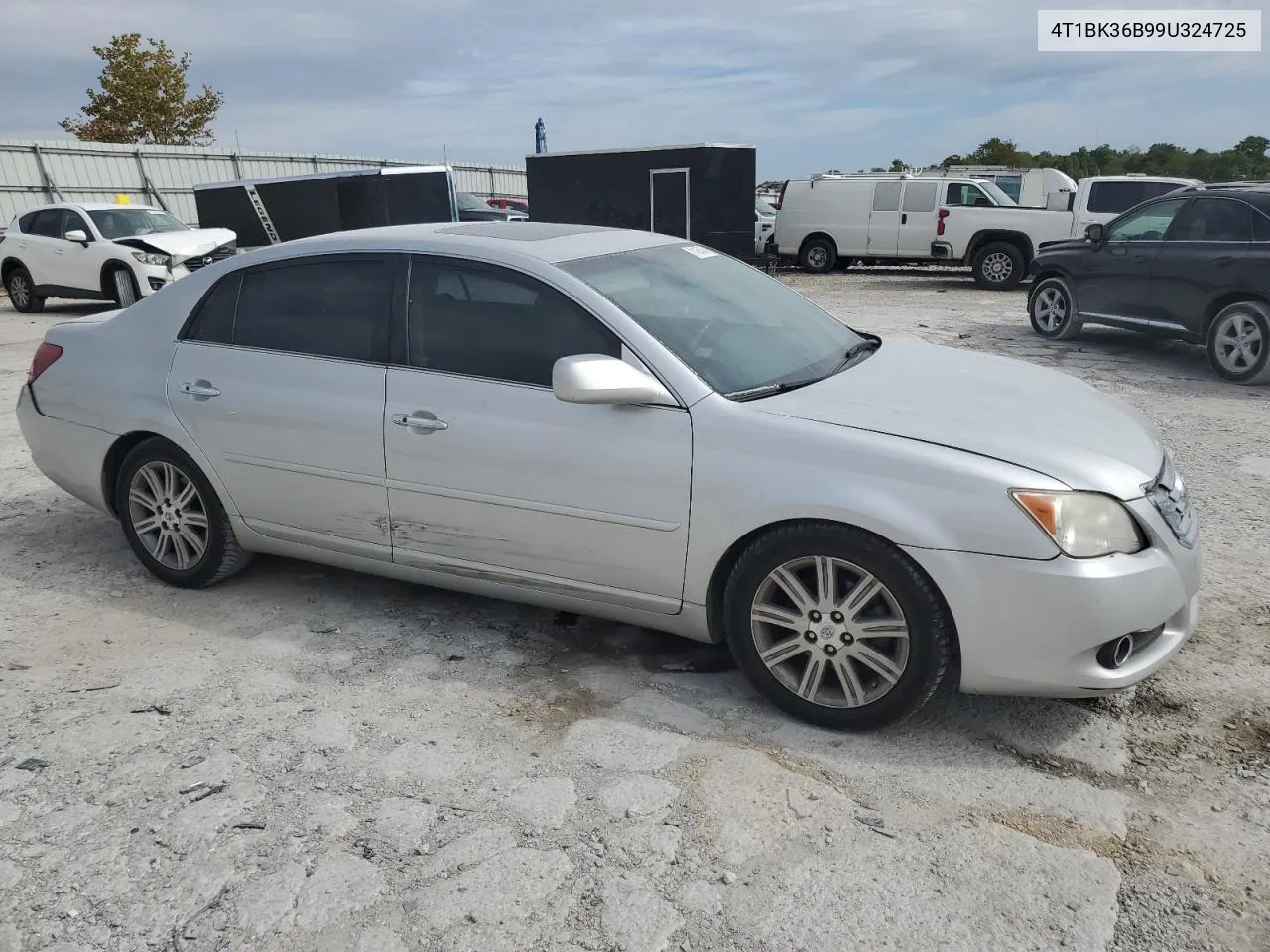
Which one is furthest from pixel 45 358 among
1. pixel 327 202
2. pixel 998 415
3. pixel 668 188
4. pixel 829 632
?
pixel 668 188

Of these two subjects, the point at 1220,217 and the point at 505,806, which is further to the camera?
the point at 1220,217

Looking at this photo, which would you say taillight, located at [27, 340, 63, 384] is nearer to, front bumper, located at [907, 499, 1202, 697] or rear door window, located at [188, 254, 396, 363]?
rear door window, located at [188, 254, 396, 363]

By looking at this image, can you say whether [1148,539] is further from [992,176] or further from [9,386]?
[992,176]

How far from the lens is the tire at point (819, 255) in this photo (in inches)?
820

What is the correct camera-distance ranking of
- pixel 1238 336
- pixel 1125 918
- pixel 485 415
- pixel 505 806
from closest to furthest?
pixel 1125 918 < pixel 505 806 < pixel 485 415 < pixel 1238 336

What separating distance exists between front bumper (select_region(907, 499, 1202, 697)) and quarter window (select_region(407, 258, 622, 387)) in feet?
4.58

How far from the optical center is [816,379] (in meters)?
3.79

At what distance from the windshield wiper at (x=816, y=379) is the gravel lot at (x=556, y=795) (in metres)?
0.78

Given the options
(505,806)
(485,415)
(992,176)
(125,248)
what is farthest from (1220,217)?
(992,176)

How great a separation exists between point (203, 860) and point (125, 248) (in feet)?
46.3

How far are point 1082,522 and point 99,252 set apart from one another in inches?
600

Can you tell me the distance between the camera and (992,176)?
2588 centimetres

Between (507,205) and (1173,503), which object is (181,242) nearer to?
(507,205)

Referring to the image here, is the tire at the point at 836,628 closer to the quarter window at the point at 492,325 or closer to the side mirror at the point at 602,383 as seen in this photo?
the side mirror at the point at 602,383
